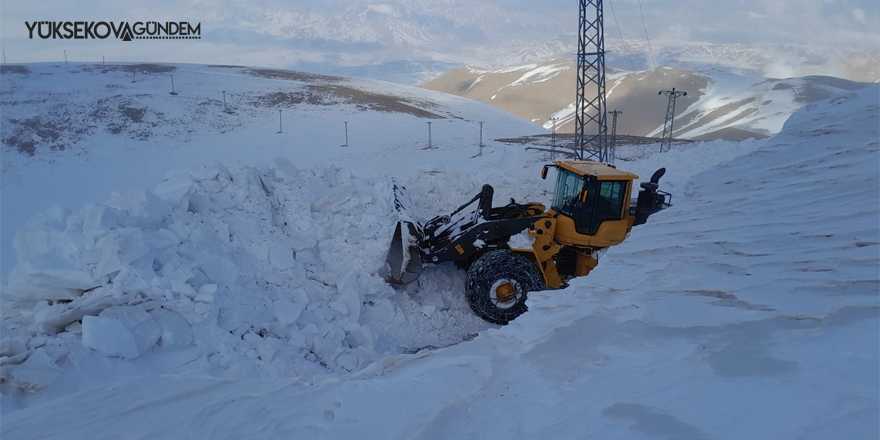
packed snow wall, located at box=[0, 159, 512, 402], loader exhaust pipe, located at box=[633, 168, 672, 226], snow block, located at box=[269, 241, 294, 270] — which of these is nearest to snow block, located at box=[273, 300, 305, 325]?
packed snow wall, located at box=[0, 159, 512, 402]

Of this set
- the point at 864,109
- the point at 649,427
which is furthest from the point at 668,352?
the point at 864,109

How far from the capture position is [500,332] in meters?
4.28

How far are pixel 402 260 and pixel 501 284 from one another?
58.1 inches

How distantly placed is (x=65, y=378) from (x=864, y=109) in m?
7.30

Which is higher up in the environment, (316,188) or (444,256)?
(316,188)

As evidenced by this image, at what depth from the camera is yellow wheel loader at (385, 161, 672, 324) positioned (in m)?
7.11

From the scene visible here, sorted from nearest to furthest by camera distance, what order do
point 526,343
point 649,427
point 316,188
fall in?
point 649,427 < point 526,343 < point 316,188

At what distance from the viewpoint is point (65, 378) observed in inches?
145

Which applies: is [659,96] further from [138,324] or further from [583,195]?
[138,324]

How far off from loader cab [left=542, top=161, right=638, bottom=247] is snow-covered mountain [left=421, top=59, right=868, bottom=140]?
3914 cm

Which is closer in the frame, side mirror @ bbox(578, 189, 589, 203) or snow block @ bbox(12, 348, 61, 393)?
snow block @ bbox(12, 348, 61, 393)

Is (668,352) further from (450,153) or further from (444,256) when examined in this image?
(450,153)

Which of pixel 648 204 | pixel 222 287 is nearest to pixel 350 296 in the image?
pixel 222 287

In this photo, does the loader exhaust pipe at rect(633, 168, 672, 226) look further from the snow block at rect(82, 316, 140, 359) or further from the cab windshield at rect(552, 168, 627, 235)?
the snow block at rect(82, 316, 140, 359)
